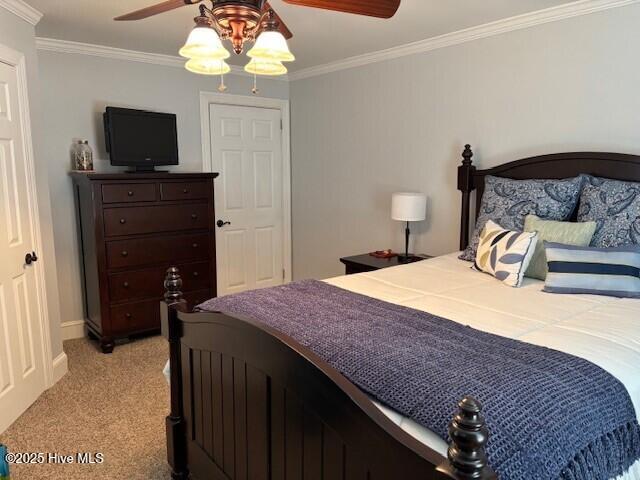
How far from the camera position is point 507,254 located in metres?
2.42

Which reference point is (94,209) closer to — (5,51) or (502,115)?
(5,51)

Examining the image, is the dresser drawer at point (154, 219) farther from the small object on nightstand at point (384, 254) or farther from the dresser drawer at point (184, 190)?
the small object on nightstand at point (384, 254)

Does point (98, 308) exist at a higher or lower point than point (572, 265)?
lower

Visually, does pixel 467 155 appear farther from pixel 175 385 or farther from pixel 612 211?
pixel 175 385

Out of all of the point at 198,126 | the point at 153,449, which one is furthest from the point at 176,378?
the point at 198,126

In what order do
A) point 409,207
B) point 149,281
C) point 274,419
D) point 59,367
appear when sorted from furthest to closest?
1. point 149,281
2. point 409,207
3. point 59,367
4. point 274,419

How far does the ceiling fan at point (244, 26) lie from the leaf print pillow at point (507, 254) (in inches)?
49.8

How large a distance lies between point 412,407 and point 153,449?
1.69 m

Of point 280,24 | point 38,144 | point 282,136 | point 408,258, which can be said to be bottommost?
point 408,258

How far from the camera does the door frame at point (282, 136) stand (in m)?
4.32

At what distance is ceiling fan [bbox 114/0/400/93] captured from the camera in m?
1.77

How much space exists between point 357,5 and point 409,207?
1735 millimetres

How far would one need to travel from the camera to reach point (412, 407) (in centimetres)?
117

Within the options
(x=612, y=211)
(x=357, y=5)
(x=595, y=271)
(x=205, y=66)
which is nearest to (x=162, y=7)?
(x=205, y=66)
